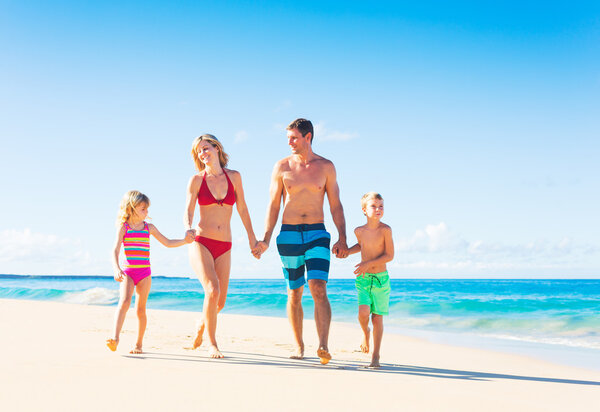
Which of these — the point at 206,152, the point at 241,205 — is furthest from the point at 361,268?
the point at 206,152

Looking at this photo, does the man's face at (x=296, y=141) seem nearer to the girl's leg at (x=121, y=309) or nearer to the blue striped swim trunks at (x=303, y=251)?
the blue striped swim trunks at (x=303, y=251)

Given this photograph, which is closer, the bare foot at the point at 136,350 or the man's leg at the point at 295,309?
the bare foot at the point at 136,350

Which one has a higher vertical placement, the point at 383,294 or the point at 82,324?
the point at 383,294

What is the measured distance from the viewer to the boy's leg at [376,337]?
5.30m

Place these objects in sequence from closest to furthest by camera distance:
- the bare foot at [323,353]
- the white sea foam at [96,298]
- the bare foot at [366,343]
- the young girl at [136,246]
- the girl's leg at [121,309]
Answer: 1. the bare foot at [323,353]
2. the girl's leg at [121,309]
3. the young girl at [136,246]
4. the bare foot at [366,343]
5. the white sea foam at [96,298]

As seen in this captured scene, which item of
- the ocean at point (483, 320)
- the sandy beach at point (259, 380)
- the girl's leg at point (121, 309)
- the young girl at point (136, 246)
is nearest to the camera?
the sandy beach at point (259, 380)

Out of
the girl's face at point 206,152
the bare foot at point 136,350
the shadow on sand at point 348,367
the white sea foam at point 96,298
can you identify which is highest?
the girl's face at point 206,152

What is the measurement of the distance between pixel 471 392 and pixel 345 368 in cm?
130

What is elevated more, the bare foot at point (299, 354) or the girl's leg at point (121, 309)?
the girl's leg at point (121, 309)

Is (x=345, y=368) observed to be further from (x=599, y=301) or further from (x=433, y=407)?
(x=599, y=301)

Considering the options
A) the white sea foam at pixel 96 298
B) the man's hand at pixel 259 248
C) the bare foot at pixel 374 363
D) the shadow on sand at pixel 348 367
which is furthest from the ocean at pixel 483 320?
the man's hand at pixel 259 248

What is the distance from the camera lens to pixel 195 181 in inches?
220

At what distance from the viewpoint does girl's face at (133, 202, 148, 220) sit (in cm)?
556

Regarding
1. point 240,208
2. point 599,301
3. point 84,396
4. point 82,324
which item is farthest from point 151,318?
point 599,301
